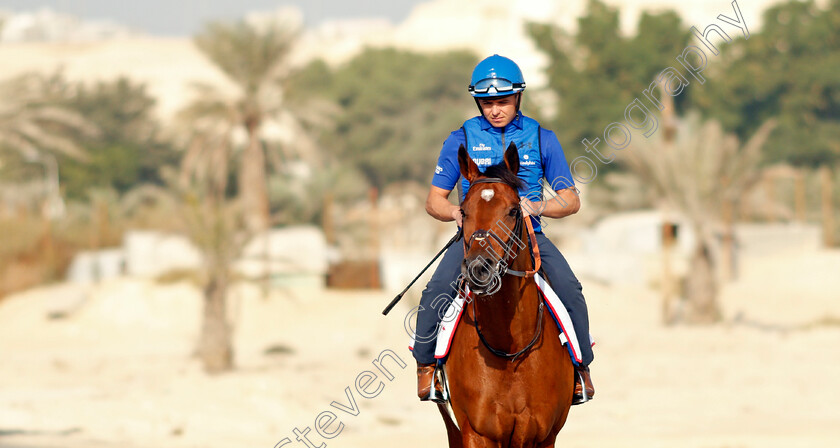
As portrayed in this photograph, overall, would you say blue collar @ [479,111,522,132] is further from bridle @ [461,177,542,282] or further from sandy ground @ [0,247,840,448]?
sandy ground @ [0,247,840,448]

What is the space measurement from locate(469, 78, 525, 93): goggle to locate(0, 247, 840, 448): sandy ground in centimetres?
590

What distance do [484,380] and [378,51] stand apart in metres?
66.3

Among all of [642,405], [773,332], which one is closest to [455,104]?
[773,332]

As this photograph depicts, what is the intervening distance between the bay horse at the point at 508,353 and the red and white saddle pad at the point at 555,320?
4 centimetres

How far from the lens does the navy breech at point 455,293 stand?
579 cm

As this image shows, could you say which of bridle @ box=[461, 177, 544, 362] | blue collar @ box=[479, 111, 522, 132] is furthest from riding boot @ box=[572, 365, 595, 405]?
blue collar @ box=[479, 111, 522, 132]

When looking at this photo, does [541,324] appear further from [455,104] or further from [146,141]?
[455,104]

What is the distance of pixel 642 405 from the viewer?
14.2 m

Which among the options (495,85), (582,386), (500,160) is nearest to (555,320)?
(582,386)

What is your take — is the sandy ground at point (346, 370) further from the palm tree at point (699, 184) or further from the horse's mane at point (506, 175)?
the horse's mane at point (506, 175)

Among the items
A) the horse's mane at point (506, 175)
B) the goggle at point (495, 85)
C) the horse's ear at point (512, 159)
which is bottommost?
the horse's mane at point (506, 175)

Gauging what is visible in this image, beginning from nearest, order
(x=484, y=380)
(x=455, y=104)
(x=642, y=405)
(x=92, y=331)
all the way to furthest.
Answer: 1. (x=484, y=380)
2. (x=642, y=405)
3. (x=92, y=331)
4. (x=455, y=104)

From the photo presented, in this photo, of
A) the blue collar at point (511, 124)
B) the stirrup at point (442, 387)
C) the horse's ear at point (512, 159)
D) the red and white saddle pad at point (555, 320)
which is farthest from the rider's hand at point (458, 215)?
the stirrup at point (442, 387)

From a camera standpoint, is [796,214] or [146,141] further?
[146,141]
